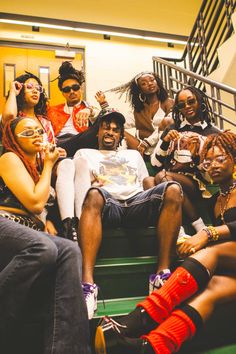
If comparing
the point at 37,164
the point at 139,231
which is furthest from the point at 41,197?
the point at 139,231

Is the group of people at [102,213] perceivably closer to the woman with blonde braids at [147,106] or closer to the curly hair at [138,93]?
the woman with blonde braids at [147,106]

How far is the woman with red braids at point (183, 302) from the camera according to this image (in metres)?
1.35

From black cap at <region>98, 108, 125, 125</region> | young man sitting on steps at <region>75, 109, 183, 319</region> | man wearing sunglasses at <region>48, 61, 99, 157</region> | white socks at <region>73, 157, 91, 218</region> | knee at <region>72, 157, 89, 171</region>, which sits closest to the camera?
young man sitting on steps at <region>75, 109, 183, 319</region>

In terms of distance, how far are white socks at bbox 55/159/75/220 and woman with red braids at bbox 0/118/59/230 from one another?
0.23 meters

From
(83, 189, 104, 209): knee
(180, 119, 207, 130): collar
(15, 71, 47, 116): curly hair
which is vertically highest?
(15, 71, 47, 116): curly hair

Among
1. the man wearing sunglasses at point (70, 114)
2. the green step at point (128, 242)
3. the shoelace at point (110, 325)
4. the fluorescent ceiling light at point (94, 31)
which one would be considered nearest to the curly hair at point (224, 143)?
the green step at point (128, 242)

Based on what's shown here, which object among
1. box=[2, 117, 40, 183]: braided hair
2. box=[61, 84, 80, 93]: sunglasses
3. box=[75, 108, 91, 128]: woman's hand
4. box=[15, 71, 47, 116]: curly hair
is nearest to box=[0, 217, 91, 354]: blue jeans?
box=[2, 117, 40, 183]: braided hair

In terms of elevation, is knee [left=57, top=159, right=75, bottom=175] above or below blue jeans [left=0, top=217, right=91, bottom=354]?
above

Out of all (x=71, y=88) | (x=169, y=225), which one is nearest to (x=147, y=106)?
(x=71, y=88)

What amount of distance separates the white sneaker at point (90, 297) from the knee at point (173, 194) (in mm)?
634

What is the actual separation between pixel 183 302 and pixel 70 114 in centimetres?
211

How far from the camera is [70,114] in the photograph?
3174mm

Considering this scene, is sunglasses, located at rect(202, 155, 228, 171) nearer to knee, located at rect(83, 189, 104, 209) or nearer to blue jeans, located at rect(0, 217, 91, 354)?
knee, located at rect(83, 189, 104, 209)

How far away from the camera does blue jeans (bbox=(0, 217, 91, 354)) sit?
1317 mm
